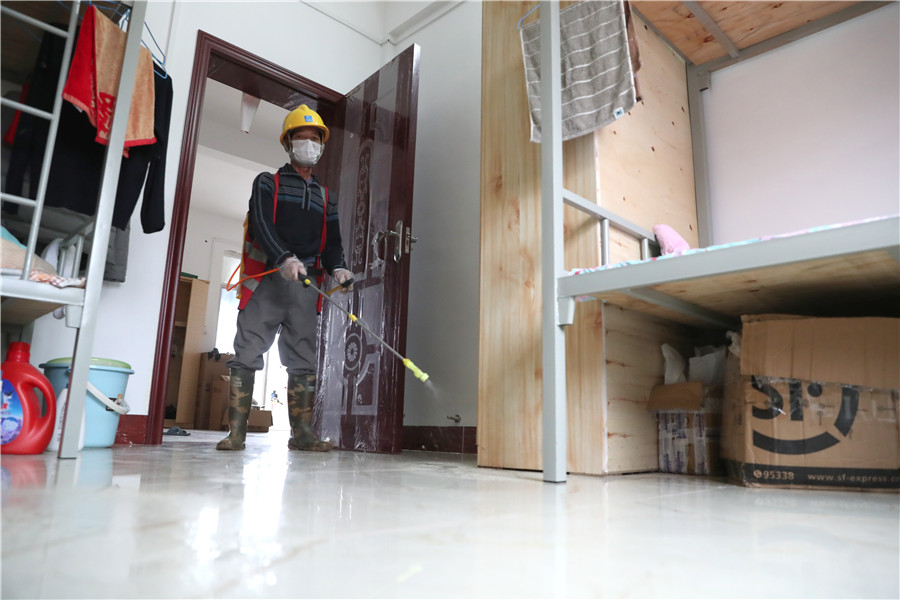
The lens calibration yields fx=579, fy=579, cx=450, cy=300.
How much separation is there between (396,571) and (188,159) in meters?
2.80

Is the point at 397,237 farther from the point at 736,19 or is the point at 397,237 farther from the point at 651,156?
the point at 736,19

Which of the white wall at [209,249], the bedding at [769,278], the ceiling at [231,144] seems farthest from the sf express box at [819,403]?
the white wall at [209,249]

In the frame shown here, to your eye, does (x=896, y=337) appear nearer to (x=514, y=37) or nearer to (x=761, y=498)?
(x=761, y=498)

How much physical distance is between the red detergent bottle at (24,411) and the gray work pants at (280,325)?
2.28ft

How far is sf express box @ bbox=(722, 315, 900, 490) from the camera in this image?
1313 mm

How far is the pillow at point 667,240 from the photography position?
1986 millimetres

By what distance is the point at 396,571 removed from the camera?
53 centimetres

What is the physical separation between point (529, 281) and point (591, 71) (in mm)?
698

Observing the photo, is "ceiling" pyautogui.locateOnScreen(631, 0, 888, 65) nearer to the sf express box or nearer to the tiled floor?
the sf express box

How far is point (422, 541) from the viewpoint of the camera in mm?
663

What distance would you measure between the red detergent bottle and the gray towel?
5.85 ft

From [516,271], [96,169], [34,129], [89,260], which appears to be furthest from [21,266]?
[516,271]

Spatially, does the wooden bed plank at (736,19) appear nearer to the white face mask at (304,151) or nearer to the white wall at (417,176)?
the white wall at (417,176)

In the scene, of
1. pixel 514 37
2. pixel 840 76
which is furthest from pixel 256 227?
pixel 840 76
